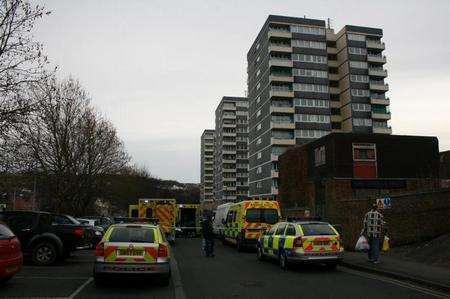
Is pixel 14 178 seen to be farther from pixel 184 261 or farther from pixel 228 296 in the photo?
pixel 228 296

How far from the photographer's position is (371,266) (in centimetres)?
1441

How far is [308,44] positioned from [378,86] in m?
15.8

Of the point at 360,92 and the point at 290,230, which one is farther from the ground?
the point at 360,92

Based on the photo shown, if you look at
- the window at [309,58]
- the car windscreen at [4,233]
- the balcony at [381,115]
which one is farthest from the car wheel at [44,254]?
the balcony at [381,115]

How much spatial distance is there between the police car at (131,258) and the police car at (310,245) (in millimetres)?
4542

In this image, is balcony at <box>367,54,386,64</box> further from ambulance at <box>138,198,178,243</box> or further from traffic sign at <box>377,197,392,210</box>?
traffic sign at <box>377,197,392,210</box>

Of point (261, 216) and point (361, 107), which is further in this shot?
point (361, 107)

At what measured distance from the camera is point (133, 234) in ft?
37.5

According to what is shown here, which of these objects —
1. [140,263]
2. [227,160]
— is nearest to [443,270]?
[140,263]

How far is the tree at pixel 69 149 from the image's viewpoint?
37.4 metres

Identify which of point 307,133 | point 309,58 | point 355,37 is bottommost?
point 307,133

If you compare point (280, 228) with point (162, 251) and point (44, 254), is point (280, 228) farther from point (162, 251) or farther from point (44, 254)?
point (44, 254)

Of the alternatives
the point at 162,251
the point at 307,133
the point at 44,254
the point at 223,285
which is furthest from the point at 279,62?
the point at 162,251

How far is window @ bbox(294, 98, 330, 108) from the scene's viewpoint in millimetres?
90875
